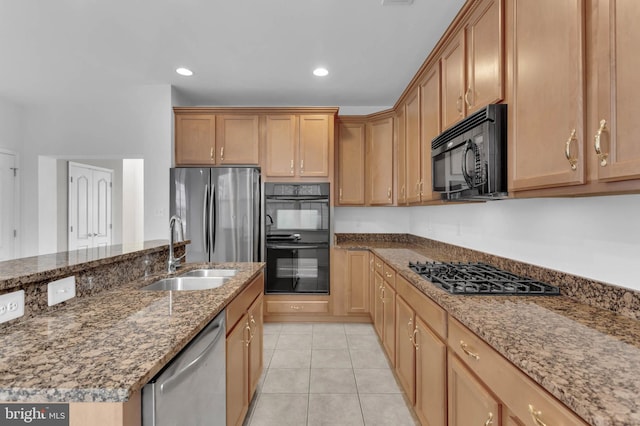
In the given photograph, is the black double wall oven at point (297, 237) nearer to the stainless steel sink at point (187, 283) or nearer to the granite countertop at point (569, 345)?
the stainless steel sink at point (187, 283)

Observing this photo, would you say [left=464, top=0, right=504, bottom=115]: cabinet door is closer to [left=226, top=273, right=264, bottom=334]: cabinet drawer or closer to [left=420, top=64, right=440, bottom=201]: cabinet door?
[left=420, top=64, right=440, bottom=201]: cabinet door

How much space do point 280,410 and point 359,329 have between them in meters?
1.60

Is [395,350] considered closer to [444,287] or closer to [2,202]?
[444,287]

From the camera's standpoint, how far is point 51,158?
406cm

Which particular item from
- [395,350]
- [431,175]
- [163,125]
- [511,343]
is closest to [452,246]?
[431,175]

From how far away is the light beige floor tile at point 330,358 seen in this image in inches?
107

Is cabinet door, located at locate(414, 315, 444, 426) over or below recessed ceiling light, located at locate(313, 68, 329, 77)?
below

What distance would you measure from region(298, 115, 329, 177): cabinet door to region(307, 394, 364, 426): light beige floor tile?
225 centimetres

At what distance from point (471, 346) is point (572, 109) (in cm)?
92

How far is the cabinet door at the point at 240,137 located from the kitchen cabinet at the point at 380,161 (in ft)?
4.43

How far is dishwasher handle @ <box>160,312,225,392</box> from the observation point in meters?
0.89

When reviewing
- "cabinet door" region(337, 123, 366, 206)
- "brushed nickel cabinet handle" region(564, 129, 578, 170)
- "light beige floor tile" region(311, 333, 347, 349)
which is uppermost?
"cabinet door" region(337, 123, 366, 206)

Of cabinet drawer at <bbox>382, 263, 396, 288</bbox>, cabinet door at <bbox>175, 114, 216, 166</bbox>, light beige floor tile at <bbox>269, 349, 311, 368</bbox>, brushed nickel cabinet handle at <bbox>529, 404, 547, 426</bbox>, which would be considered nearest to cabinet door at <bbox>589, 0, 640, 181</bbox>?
brushed nickel cabinet handle at <bbox>529, 404, 547, 426</bbox>

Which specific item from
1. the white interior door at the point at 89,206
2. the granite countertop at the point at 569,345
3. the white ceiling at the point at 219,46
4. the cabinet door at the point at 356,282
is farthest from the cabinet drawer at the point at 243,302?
the white interior door at the point at 89,206
